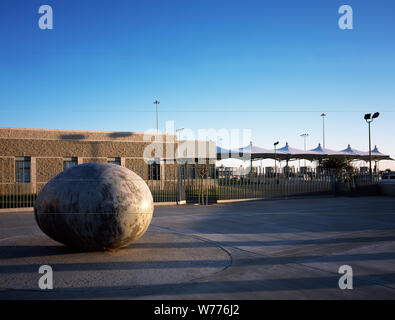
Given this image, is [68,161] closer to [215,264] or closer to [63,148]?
[63,148]

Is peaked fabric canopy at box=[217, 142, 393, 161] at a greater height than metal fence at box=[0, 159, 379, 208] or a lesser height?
greater

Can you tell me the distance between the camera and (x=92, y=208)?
6.38 m

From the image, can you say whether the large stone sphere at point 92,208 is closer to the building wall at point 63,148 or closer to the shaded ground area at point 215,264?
the shaded ground area at point 215,264

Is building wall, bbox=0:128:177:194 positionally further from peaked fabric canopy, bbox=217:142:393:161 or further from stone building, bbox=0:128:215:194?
peaked fabric canopy, bbox=217:142:393:161

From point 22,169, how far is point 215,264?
73.0 ft

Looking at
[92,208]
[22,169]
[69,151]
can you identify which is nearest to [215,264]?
[92,208]

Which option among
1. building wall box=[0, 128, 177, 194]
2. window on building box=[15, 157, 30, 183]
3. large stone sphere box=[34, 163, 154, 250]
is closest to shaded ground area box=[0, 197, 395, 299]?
large stone sphere box=[34, 163, 154, 250]

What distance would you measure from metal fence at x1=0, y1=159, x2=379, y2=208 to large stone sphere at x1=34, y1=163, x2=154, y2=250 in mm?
9553

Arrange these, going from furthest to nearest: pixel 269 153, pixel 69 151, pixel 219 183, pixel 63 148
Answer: pixel 269 153, pixel 69 151, pixel 63 148, pixel 219 183

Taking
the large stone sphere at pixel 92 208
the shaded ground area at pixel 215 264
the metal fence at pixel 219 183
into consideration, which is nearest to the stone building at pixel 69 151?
the metal fence at pixel 219 183

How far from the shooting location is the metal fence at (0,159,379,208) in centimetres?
1848

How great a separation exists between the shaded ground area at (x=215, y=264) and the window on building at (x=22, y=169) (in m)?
15.3
